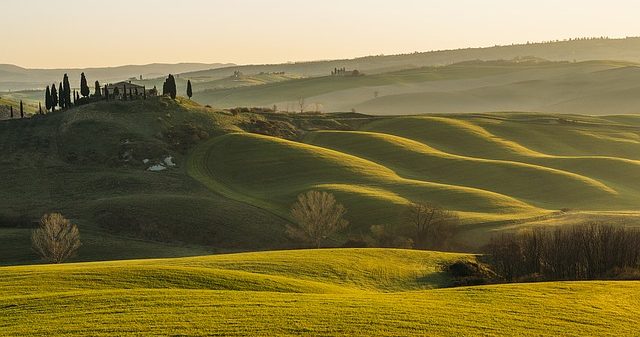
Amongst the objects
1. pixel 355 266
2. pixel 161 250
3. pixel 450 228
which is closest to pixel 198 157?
pixel 161 250

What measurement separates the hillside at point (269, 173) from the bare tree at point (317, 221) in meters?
2.03

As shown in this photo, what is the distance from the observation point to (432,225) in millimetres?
88250

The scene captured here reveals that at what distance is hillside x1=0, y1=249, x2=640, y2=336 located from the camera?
32.0m

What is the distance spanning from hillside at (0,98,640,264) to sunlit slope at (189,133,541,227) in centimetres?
35

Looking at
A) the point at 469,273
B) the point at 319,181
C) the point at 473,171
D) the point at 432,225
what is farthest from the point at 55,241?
the point at 473,171

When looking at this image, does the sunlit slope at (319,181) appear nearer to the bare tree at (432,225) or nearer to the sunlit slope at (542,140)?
the bare tree at (432,225)

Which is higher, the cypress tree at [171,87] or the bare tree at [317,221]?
the cypress tree at [171,87]

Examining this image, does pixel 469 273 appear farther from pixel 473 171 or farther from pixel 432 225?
pixel 473 171

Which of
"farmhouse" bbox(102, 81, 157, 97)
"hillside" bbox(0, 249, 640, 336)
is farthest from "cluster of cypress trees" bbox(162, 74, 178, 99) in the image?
"hillside" bbox(0, 249, 640, 336)

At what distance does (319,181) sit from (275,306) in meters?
78.8

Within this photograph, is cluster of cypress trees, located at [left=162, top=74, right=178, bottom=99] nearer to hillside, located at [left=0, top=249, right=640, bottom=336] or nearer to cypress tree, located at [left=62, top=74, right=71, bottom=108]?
cypress tree, located at [left=62, top=74, right=71, bottom=108]

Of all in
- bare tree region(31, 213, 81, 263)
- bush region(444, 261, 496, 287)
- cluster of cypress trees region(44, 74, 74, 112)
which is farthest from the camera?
cluster of cypress trees region(44, 74, 74, 112)

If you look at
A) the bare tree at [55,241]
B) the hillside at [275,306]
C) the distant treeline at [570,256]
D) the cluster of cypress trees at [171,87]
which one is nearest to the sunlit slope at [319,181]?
the distant treeline at [570,256]

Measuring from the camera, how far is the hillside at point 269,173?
92.0 metres
